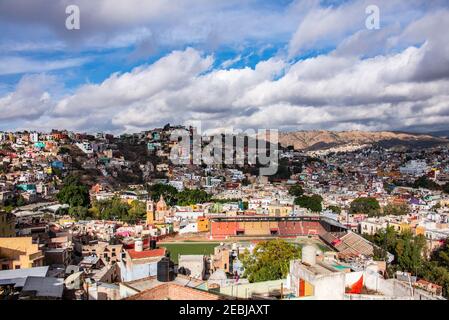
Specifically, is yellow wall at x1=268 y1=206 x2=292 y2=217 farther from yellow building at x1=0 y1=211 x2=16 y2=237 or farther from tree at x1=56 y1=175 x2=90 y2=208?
yellow building at x1=0 y1=211 x2=16 y2=237

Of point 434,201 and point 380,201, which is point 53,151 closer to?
point 380,201

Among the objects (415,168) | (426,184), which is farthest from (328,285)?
(415,168)

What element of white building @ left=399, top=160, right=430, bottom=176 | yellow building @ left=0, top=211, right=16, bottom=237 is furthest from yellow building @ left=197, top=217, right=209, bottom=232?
white building @ left=399, top=160, right=430, bottom=176

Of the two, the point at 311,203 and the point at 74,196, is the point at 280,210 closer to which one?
the point at 311,203

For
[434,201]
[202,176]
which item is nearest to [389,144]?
[202,176]

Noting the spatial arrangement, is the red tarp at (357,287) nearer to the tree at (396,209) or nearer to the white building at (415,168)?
the tree at (396,209)

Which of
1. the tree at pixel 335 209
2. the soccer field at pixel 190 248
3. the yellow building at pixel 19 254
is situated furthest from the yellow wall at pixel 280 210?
the yellow building at pixel 19 254
